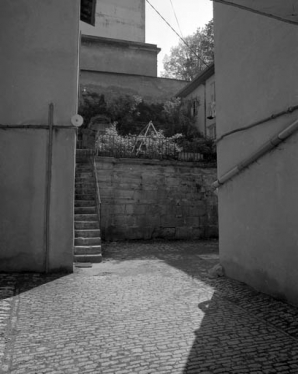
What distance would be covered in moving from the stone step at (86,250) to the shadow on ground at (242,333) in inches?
110

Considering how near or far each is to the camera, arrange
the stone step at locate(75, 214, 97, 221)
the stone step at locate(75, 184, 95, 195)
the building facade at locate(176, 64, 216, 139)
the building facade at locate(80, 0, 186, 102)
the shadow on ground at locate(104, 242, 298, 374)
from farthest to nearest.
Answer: the building facade at locate(80, 0, 186, 102)
the building facade at locate(176, 64, 216, 139)
the stone step at locate(75, 184, 95, 195)
the stone step at locate(75, 214, 97, 221)
the shadow on ground at locate(104, 242, 298, 374)

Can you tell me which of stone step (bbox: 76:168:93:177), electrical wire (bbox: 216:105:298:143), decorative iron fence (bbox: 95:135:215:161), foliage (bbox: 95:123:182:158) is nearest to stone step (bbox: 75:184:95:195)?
stone step (bbox: 76:168:93:177)

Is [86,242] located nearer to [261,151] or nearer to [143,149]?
[261,151]

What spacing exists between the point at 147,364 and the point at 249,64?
5.03 metres

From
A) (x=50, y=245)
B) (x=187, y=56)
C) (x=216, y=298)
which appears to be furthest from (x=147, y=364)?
(x=187, y=56)

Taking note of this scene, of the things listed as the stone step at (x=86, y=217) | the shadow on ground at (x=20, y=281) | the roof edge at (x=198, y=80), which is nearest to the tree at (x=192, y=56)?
the roof edge at (x=198, y=80)

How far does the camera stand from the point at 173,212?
Result: 13117 millimetres

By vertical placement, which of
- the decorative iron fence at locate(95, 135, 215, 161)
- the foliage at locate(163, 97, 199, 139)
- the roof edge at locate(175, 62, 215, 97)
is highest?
the roof edge at locate(175, 62, 215, 97)

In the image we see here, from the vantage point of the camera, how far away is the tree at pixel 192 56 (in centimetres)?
2984

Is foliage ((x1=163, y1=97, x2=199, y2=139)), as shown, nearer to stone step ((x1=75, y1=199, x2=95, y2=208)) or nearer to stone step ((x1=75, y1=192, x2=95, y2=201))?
stone step ((x1=75, y1=192, x2=95, y2=201))

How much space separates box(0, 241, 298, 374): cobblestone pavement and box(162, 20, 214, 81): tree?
22.1 meters

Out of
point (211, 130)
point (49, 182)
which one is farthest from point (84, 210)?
point (211, 130)

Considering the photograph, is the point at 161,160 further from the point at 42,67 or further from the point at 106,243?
the point at 42,67

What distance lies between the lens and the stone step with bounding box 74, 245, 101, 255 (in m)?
8.16
